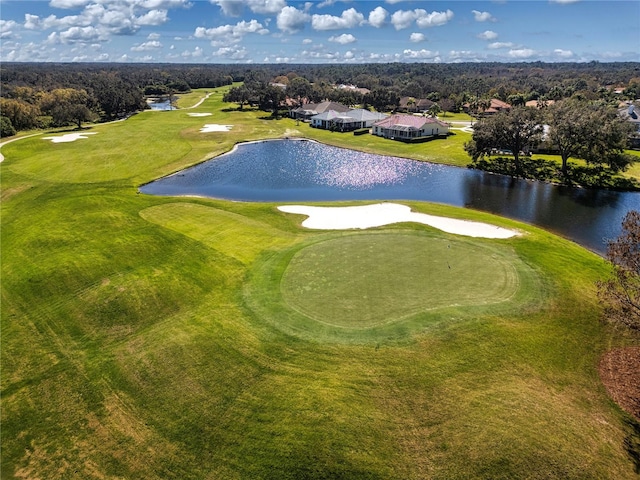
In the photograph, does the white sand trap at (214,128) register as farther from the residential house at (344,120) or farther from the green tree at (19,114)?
the green tree at (19,114)

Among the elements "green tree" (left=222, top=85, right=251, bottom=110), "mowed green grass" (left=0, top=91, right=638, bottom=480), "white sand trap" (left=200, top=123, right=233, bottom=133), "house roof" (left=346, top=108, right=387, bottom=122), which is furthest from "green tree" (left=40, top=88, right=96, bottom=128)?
"mowed green grass" (left=0, top=91, right=638, bottom=480)

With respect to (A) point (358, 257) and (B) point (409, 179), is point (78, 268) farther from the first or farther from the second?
(B) point (409, 179)

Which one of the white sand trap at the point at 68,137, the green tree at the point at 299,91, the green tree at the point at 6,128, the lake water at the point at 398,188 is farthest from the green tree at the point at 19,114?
the green tree at the point at 299,91

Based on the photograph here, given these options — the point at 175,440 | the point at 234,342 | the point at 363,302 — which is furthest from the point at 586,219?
the point at 175,440

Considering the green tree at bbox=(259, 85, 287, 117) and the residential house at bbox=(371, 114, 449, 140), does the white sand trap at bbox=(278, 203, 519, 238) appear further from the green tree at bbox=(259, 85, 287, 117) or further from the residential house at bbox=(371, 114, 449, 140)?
the green tree at bbox=(259, 85, 287, 117)

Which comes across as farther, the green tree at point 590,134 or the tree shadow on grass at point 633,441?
the green tree at point 590,134

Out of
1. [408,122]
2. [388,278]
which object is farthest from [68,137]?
[388,278]
